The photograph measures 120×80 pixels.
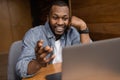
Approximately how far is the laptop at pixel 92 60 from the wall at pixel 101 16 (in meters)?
1.37

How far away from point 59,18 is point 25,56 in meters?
0.44

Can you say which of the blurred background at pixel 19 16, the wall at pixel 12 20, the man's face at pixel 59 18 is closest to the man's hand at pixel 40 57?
the man's face at pixel 59 18

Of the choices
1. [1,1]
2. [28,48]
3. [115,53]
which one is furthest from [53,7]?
[1,1]

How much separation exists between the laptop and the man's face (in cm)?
77

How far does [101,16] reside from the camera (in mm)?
2402

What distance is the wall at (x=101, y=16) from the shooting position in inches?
85.0

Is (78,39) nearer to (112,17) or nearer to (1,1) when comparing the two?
(112,17)

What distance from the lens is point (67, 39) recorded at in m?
1.65

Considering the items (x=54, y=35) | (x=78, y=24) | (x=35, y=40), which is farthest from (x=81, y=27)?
(x=35, y=40)

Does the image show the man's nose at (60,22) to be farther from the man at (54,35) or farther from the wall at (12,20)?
the wall at (12,20)

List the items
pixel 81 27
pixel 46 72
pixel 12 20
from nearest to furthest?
pixel 46 72 < pixel 81 27 < pixel 12 20

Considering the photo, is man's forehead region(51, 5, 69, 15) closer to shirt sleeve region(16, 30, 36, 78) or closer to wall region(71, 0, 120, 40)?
shirt sleeve region(16, 30, 36, 78)

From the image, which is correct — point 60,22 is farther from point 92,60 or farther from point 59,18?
point 92,60

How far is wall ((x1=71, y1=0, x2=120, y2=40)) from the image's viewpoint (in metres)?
2.16
